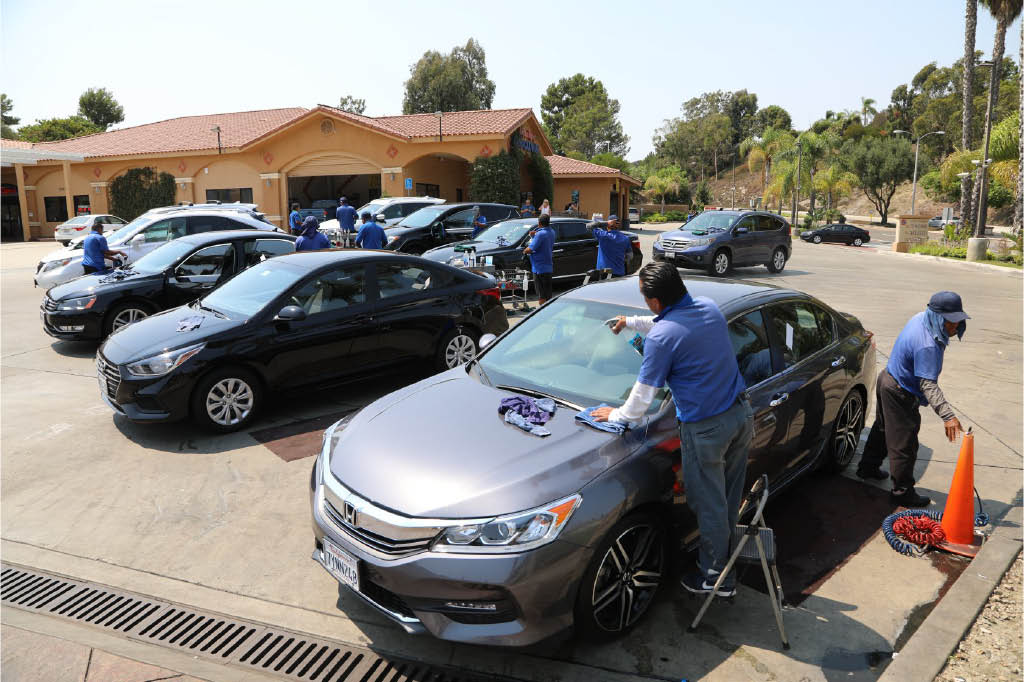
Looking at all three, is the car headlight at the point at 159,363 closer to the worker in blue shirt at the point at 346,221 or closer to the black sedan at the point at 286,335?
the black sedan at the point at 286,335

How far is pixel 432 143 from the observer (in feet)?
101

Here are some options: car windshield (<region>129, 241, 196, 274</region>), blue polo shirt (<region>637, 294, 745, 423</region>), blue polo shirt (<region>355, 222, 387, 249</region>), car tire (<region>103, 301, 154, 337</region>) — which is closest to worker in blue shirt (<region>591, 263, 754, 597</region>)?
blue polo shirt (<region>637, 294, 745, 423</region>)

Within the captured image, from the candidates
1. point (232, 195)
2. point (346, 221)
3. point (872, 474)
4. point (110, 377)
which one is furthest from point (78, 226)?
point (872, 474)

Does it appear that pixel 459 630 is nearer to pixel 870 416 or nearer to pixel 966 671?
pixel 966 671

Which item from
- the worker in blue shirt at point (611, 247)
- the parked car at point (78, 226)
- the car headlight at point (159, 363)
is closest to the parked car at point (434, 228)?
the worker in blue shirt at point (611, 247)

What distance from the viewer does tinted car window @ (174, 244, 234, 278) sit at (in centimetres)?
981

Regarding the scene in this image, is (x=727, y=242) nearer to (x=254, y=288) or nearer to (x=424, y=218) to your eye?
(x=424, y=218)

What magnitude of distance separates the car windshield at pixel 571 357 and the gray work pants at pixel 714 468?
0.36 meters

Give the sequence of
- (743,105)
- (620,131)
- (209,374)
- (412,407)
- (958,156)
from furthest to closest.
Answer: (743,105), (620,131), (958,156), (209,374), (412,407)

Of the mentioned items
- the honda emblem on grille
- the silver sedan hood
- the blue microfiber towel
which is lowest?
the honda emblem on grille

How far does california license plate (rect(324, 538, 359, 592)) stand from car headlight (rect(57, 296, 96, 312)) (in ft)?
24.3

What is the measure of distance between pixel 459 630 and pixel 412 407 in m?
1.41

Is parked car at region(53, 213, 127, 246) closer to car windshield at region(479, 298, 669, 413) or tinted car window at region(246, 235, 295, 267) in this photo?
tinted car window at region(246, 235, 295, 267)

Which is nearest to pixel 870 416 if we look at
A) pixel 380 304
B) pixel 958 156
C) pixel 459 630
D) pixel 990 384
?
pixel 990 384
